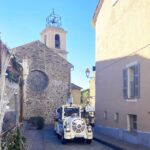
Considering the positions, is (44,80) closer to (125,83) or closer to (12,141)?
(125,83)

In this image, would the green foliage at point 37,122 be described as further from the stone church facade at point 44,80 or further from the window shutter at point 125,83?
the window shutter at point 125,83

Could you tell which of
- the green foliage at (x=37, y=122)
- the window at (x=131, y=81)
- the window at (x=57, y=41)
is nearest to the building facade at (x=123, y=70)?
the window at (x=131, y=81)

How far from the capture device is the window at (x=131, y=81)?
15430mm

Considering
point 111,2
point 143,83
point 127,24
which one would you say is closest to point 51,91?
point 111,2

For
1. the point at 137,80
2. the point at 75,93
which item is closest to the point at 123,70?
the point at 137,80

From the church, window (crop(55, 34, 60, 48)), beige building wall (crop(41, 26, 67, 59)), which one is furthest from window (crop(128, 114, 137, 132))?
window (crop(55, 34, 60, 48))

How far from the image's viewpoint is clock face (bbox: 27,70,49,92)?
1294 inches

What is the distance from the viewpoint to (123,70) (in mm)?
17500

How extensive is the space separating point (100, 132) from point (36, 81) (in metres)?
12.6

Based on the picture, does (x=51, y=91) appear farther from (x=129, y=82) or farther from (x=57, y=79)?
(x=129, y=82)

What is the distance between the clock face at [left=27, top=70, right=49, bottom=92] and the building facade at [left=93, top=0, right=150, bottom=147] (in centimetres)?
1100

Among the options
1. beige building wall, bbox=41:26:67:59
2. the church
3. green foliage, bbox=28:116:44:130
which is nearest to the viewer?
green foliage, bbox=28:116:44:130

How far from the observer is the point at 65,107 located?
2105cm

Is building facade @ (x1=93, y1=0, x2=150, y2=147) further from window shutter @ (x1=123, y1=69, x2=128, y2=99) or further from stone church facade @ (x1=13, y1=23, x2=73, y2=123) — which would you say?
stone church facade @ (x1=13, y1=23, x2=73, y2=123)
